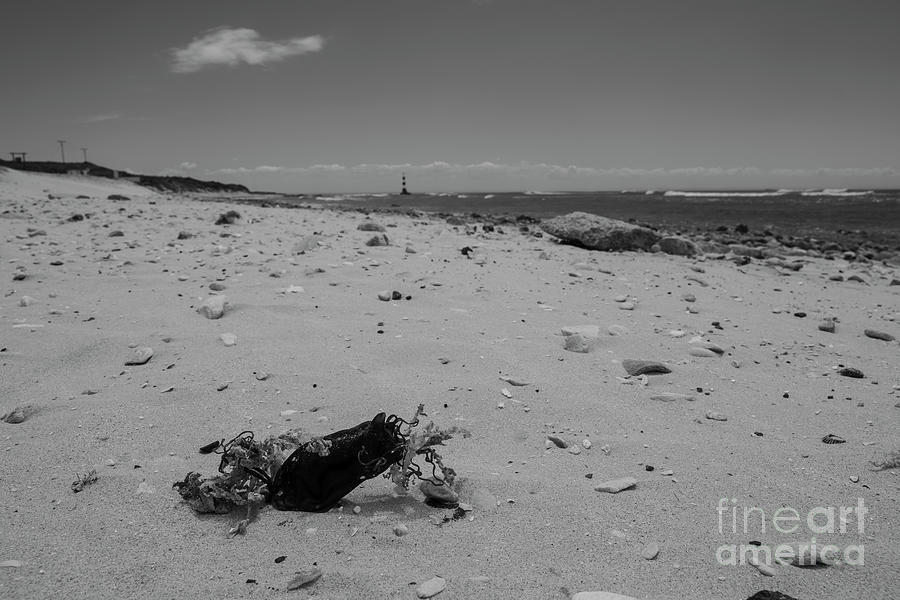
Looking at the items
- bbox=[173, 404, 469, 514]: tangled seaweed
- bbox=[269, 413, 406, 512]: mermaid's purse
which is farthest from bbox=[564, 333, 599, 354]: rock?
bbox=[269, 413, 406, 512]: mermaid's purse

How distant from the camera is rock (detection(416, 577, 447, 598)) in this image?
1700 millimetres

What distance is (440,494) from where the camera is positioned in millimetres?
2133

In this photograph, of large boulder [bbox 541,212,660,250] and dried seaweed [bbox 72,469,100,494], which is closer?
dried seaweed [bbox 72,469,100,494]

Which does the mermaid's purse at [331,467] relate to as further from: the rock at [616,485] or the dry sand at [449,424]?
the rock at [616,485]

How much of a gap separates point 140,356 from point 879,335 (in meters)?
6.07

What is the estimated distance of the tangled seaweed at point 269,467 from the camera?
6.73 feet

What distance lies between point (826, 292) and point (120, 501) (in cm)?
780

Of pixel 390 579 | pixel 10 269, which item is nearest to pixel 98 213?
pixel 10 269

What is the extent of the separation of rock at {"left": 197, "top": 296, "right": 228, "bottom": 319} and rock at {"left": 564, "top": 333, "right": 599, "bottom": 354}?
2.90m

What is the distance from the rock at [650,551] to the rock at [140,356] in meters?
3.21

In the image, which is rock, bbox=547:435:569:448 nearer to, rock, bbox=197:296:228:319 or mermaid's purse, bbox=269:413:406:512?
mermaid's purse, bbox=269:413:406:512

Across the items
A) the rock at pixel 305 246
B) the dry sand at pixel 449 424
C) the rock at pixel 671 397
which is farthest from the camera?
the rock at pixel 305 246

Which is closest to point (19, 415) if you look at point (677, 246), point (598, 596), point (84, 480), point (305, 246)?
point (84, 480)

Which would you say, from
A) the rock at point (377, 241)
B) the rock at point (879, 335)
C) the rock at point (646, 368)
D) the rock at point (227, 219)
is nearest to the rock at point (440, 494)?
the rock at point (646, 368)
